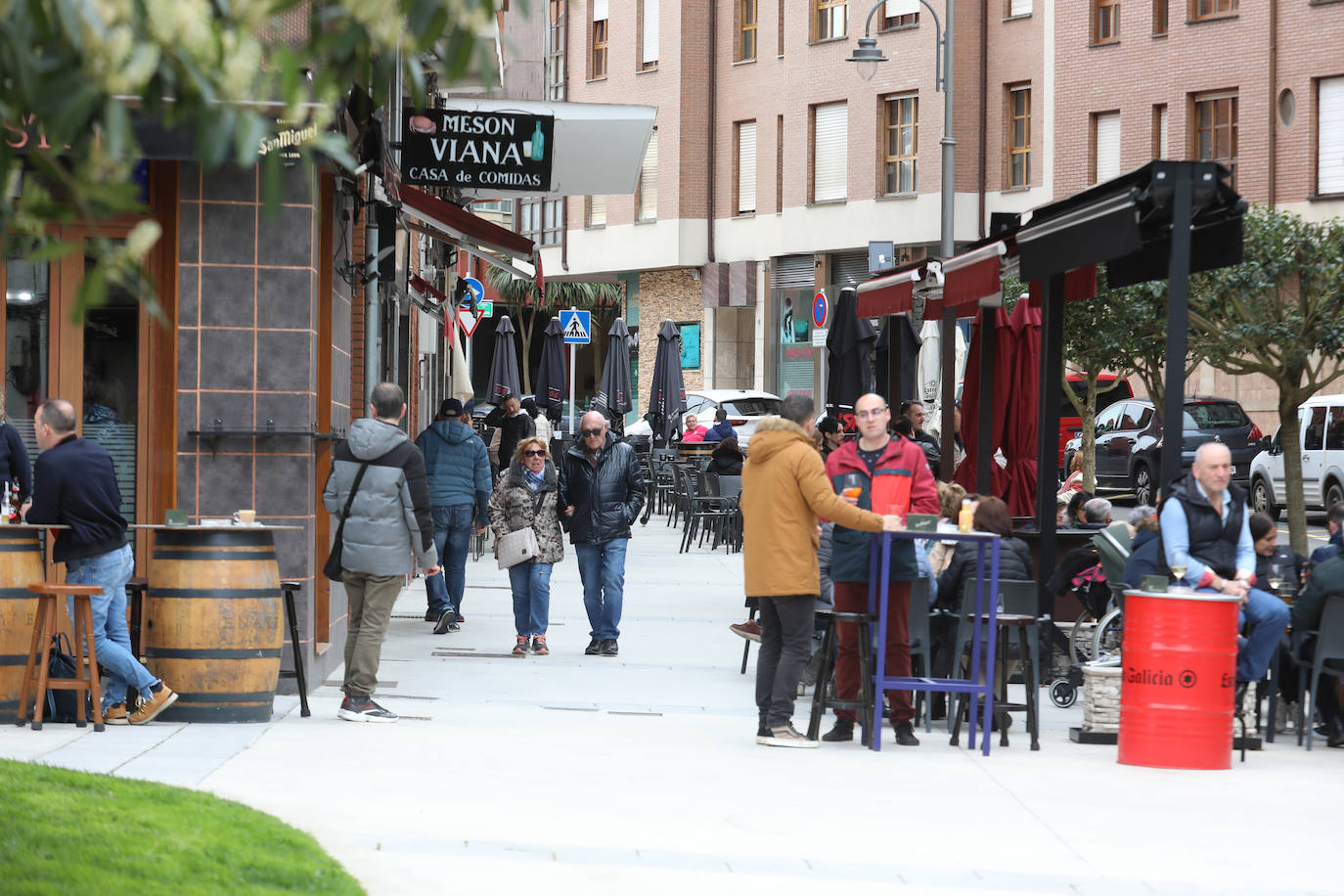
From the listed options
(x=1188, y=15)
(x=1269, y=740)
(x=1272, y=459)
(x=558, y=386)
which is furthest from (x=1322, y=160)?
(x=1269, y=740)

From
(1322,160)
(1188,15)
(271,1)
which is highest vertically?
(1188,15)

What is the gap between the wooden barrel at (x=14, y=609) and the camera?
32.2 feet

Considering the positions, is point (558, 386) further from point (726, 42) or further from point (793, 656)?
point (793, 656)

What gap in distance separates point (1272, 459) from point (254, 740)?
72.7 feet

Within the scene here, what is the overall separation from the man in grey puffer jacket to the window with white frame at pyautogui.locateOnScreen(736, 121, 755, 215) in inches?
1483

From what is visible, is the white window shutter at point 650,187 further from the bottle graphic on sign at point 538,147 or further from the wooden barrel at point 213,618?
the wooden barrel at point 213,618

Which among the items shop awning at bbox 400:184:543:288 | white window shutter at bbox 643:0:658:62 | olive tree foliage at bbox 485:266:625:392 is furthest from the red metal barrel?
olive tree foliage at bbox 485:266:625:392

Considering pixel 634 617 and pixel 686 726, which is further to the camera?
pixel 634 617

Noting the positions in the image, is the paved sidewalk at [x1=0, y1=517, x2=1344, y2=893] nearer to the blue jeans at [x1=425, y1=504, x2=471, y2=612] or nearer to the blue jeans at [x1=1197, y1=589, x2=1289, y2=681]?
the blue jeans at [x1=1197, y1=589, x2=1289, y2=681]

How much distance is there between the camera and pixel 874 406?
1018 cm

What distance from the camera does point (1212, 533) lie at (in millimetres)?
10047

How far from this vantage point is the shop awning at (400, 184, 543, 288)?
14.1 meters

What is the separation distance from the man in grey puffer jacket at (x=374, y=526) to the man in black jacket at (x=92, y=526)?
1077 millimetres

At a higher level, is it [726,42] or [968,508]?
[726,42]
